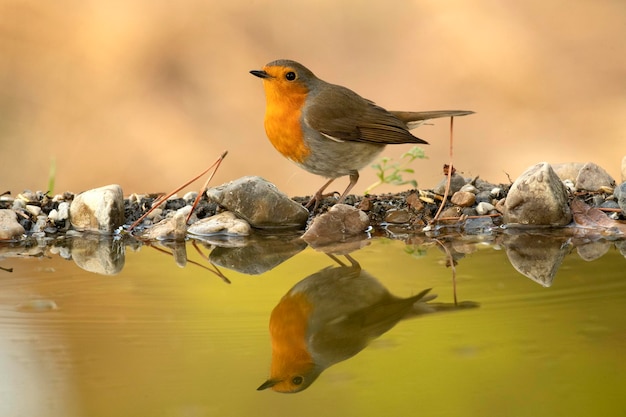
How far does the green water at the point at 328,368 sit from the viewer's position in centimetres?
145

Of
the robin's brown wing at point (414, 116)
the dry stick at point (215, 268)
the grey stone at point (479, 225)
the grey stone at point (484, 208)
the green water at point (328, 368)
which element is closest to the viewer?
the green water at point (328, 368)

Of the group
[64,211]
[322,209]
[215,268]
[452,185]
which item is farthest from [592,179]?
[64,211]

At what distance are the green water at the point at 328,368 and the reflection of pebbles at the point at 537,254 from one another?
4cm

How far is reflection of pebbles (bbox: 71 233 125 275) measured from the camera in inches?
119

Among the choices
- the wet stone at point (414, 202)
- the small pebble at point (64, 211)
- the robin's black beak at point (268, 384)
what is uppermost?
the wet stone at point (414, 202)

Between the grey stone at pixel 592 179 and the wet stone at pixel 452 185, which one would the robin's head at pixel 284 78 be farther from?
the grey stone at pixel 592 179

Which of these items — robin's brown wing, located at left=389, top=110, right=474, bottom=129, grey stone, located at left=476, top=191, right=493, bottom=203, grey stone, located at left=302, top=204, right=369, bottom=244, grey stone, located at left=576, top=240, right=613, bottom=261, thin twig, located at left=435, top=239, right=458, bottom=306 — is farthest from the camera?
robin's brown wing, located at left=389, top=110, right=474, bottom=129

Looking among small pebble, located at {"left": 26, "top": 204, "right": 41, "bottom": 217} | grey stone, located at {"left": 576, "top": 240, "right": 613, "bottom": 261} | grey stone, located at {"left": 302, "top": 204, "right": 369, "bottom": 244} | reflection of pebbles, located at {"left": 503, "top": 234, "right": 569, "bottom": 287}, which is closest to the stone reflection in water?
reflection of pebbles, located at {"left": 503, "top": 234, "right": 569, "bottom": 287}

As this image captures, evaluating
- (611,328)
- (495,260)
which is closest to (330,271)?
(495,260)

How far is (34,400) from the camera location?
4.91 feet

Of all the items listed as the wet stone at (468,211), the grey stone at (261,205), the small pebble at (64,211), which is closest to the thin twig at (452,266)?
the wet stone at (468,211)

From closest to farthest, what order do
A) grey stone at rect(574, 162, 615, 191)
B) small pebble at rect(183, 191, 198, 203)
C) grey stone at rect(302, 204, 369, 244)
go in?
grey stone at rect(302, 204, 369, 244) → grey stone at rect(574, 162, 615, 191) → small pebble at rect(183, 191, 198, 203)

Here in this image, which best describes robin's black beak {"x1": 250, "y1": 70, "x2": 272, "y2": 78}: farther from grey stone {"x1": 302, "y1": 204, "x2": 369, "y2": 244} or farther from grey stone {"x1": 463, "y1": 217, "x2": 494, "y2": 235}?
grey stone {"x1": 463, "y1": 217, "x2": 494, "y2": 235}

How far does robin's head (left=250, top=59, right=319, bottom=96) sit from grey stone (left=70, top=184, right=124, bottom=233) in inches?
36.0
